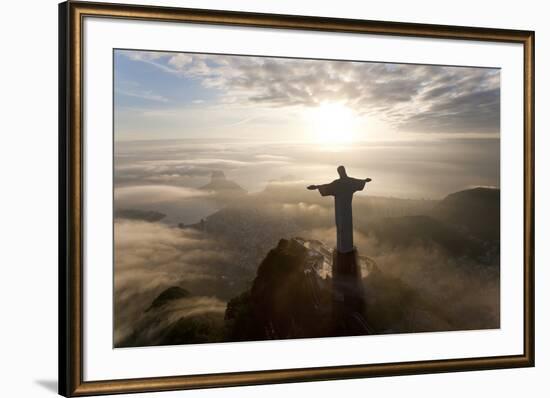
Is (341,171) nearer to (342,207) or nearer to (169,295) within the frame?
(342,207)

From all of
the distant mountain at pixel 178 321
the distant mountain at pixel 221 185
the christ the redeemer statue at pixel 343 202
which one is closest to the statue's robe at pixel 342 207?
the christ the redeemer statue at pixel 343 202

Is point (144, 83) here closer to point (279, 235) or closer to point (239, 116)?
point (239, 116)

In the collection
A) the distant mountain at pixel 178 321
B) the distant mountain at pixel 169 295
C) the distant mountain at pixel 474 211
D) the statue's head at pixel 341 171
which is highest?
the statue's head at pixel 341 171

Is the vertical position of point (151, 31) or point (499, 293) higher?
point (151, 31)

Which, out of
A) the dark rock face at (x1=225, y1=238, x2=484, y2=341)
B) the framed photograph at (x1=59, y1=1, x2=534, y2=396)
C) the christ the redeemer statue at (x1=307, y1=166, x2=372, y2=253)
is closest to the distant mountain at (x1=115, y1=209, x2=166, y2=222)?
the framed photograph at (x1=59, y1=1, x2=534, y2=396)

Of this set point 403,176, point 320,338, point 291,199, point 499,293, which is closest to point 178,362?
point 320,338

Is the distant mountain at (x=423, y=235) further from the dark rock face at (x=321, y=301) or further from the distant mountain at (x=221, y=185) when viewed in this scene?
the distant mountain at (x=221, y=185)

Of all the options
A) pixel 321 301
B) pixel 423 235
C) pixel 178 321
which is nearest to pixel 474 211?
pixel 423 235
